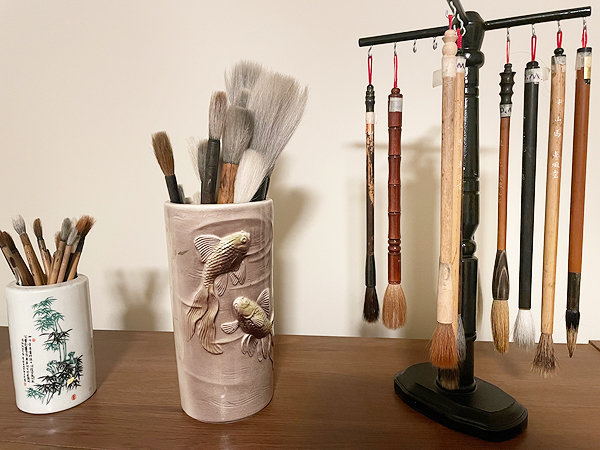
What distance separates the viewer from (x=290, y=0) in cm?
77

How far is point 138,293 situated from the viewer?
0.90m

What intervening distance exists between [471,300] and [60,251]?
19.5 inches

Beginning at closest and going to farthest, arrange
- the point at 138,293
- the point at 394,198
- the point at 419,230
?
1. the point at 394,198
2. the point at 419,230
3. the point at 138,293

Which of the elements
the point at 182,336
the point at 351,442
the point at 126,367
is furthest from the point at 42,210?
the point at 351,442

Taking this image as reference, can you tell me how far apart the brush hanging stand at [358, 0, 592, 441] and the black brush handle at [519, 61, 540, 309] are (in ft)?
0.17

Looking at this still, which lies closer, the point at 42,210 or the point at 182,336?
the point at 182,336

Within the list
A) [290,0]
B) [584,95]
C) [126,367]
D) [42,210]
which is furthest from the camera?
[42,210]

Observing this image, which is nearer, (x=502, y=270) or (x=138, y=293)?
(x=502, y=270)

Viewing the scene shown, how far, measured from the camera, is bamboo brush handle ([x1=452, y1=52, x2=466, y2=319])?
43 cm

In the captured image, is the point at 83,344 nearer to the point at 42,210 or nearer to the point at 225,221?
the point at 225,221

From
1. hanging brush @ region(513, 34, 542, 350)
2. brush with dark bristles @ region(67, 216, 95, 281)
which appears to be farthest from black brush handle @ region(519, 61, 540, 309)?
brush with dark bristles @ region(67, 216, 95, 281)

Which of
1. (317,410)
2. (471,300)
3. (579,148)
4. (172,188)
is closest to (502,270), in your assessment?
(471,300)

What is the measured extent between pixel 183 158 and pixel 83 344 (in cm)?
39

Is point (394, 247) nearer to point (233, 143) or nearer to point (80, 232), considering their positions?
point (233, 143)
